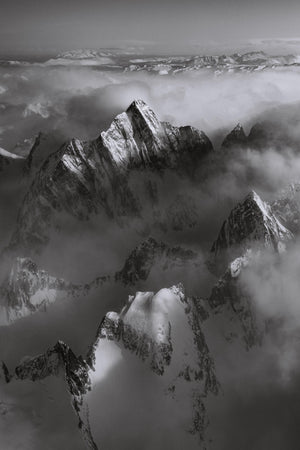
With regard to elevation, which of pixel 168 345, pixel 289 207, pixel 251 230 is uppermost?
pixel 251 230

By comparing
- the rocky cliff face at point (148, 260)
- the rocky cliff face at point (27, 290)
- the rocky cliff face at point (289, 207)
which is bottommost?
the rocky cliff face at point (27, 290)

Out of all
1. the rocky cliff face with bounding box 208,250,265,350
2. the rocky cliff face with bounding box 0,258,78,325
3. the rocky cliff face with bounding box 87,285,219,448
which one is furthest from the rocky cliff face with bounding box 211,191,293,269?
the rocky cliff face with bounding box 0,258,78,325

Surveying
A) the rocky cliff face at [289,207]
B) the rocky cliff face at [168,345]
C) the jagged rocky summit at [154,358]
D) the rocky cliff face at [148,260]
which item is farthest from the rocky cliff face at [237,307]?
the rocky cliff face at [289,207]

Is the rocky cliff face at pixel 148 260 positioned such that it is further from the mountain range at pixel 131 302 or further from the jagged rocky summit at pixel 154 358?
the jagged rocky summit at pixel 154 358

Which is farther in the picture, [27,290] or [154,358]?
[27,290]

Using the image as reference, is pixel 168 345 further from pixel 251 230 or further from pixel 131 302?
pixel 251 230

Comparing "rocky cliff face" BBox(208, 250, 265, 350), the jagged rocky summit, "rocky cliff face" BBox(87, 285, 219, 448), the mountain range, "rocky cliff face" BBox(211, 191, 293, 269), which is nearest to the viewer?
the jagged rocky summit

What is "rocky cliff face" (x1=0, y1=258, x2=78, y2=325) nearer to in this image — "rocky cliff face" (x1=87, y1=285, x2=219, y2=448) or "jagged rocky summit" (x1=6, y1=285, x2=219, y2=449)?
"jagged rocky summit" (x1=6, y1=285, x2=219, y2=449)

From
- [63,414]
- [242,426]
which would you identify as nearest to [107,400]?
[63,414]

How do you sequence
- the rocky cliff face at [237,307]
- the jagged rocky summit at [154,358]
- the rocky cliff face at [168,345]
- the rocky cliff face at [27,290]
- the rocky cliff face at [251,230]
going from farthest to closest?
1. the rocky cliff face at [27,290]
2. the rocky cliff face at [251,230]
3. the rocky cliff face at [237,307]
4. the rocky cliff face at [168,345]
5. the jagged rocky summit at [154,358]

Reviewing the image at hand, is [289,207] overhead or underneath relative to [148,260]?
overhead

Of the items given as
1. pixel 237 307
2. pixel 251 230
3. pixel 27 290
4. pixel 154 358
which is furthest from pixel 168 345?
pixel 27 290
